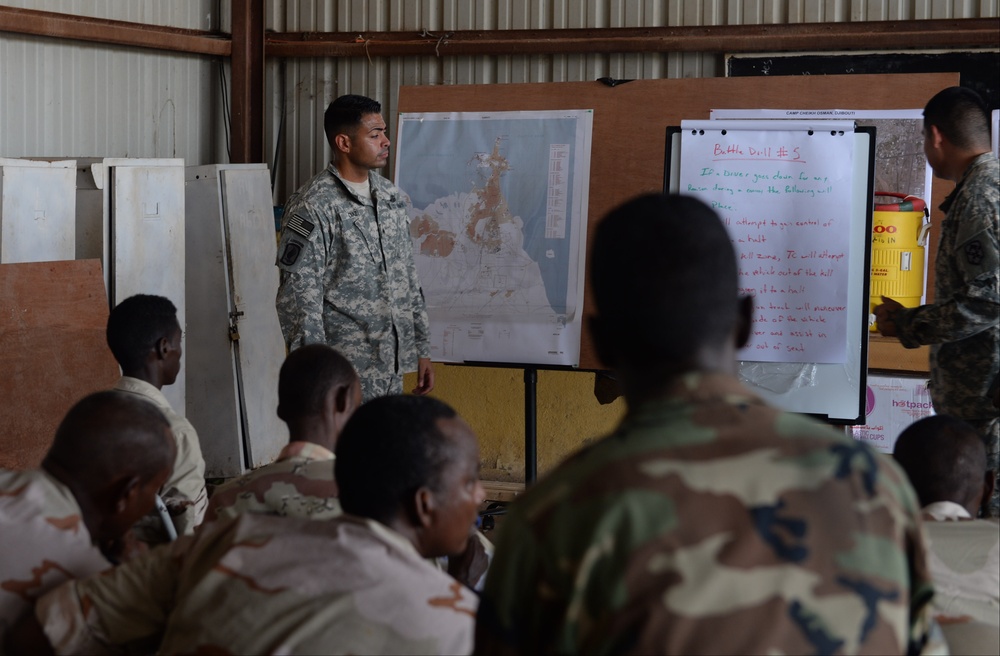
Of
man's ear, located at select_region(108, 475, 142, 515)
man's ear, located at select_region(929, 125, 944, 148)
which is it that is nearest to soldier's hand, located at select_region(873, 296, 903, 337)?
man's ear, located at select_region(929, 125, 944, 148)

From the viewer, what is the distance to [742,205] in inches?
159

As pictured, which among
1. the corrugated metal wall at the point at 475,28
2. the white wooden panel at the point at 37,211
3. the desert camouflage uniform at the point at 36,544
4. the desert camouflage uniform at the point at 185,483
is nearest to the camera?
the desert camouflage uniform at the point at 36,544

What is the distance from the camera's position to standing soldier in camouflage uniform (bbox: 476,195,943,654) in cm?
91

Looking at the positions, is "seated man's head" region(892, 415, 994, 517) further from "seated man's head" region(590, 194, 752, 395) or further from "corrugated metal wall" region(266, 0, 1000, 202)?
"corrugated metal wall" region(266, 0, 1000, 202)

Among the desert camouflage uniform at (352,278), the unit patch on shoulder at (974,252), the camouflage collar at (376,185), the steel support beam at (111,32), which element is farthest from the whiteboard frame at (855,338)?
the steel support beam at (111,32)

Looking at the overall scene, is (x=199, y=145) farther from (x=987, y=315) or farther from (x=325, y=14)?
(x=987, y=315)

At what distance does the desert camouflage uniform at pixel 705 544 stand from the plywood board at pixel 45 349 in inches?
A: 144

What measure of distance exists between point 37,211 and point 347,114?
1477 millimetres

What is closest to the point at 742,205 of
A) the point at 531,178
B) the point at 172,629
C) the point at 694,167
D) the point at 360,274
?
the point at 694,167

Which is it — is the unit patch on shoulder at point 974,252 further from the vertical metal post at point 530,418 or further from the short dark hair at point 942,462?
the vertical metal post at point 530,418

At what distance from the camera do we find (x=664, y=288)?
38.4 inches

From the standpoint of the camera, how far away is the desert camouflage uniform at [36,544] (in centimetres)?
164

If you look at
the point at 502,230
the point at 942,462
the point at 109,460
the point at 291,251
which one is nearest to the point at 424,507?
the point at 109,460

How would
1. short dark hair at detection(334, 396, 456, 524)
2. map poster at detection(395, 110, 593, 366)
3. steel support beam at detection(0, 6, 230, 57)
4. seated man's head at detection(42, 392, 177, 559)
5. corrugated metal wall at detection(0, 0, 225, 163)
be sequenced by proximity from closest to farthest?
short dark hair at detection(334, 396, 456, 524) → seated man's head at detection(42, 392, 177, 559) → map poster at detection(395, 110, 593, 366) → steel support beam at detection(0, 6, 230, 57) → corrugated metal wall at detection(0, 0, 225, 163)
